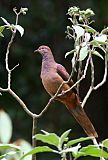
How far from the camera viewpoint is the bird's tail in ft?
6.63

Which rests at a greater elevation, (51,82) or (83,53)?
(51,82)

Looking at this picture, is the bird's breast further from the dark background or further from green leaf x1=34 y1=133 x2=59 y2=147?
the dark background

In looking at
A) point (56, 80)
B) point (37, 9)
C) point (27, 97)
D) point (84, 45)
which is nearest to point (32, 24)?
point (37, 9)

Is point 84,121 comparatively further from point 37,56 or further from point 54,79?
point 37,56

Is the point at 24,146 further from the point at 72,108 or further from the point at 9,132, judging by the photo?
the point at 72,108

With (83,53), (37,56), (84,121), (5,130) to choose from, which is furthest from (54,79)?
(37,56)

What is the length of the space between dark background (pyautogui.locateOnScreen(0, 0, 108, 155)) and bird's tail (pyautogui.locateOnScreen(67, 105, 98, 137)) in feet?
8.59

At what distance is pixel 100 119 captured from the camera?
5.39 m

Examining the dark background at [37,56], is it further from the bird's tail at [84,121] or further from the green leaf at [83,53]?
the green leaf at [83,53]

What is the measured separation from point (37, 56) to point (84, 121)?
9.81 ft

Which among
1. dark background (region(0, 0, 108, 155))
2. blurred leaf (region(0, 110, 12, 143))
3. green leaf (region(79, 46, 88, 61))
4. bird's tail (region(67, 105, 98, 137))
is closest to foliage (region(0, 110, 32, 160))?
blurred leaf (region(0, 110, 12, 143))

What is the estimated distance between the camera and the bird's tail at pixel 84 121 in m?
2.02

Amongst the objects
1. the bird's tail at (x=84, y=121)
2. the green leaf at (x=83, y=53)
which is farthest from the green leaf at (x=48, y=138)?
the bird's tail at (x=84, y=121)

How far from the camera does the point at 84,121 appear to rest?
2119 millimetres
